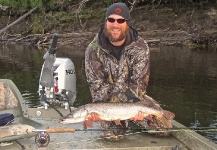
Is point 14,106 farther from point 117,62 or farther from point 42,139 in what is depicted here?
point 117,62

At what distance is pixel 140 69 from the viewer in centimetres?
567

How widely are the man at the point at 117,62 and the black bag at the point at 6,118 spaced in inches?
43.4

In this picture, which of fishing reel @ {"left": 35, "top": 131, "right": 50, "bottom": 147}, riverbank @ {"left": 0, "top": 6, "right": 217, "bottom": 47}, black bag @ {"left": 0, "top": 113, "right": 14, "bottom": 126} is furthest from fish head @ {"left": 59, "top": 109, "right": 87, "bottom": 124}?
riverbank @ {"left": 0, "top": 6, "right": 217, "bottom": 47}

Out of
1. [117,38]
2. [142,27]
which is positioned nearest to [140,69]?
[117,38]

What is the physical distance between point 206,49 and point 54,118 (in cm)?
1908

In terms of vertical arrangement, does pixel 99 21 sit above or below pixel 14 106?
above

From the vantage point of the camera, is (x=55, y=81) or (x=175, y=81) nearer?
(x=55, y=81)

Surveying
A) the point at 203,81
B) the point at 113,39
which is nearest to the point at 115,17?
the point at 113,39

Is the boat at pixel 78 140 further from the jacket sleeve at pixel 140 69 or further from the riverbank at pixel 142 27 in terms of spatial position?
the riverbank at pixel 142 27

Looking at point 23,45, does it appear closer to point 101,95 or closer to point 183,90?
point 183,90

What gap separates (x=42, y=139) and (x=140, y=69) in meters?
1.59

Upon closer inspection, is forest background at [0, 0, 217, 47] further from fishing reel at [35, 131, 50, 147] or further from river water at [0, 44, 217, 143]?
fishing reel at [35, 131, 50, 147]

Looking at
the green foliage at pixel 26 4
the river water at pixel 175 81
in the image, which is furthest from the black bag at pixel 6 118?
the green foliage at pixel 26 4

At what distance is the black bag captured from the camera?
5363 millimetres
